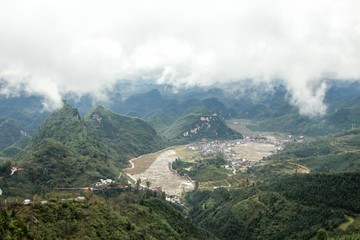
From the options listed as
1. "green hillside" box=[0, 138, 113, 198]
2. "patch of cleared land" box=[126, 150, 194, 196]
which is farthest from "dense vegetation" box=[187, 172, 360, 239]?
"green hillside" box=[0, 138, 113, 198]

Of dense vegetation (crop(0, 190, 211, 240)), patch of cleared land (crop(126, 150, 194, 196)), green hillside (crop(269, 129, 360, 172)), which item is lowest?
dense vegetation (crop(0, 190, 211, 240))

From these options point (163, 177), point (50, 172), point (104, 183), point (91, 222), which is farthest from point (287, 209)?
point (50, 172)

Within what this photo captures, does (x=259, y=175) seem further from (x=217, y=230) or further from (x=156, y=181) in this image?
(x=217, y=230)

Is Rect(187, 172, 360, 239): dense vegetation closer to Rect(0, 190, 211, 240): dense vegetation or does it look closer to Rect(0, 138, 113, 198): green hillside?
Rect(0, 190, 211, 240): dense vegetation

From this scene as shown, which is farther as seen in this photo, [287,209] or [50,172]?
[50,172]

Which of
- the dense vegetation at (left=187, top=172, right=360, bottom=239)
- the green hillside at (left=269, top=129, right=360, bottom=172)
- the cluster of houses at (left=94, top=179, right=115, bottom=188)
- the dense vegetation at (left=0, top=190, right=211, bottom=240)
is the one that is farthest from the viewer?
the green hillside at (left=269, top=129, right=360, bottom=172)

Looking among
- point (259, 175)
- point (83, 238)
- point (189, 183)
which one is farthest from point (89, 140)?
point (83, 238)

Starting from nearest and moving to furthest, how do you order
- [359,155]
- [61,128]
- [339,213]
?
1. [339,213]
2. [359,155]
3. [61,128]

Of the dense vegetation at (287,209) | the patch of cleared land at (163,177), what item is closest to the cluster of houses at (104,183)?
the patch of cleared land at (163,177)

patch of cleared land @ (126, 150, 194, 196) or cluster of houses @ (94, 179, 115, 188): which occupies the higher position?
patch of cleared land @ (126, 150, 194, 196)

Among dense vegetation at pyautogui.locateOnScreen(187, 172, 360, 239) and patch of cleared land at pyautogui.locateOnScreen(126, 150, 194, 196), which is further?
patch of cleared land at pyautogui.locateOnScreen(126, 150, 194, 196)

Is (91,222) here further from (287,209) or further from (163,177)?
(163,177)
